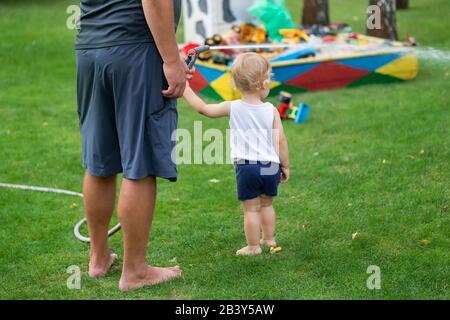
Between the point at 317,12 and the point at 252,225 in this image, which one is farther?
the point at 317,12

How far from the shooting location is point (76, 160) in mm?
6395

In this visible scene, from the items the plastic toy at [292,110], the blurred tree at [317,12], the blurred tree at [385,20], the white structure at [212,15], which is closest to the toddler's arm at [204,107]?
the plastic toy at [292,110]

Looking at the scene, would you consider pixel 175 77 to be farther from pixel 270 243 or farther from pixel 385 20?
pixel 385 20

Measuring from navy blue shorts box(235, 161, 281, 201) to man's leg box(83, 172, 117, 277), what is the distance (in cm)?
68

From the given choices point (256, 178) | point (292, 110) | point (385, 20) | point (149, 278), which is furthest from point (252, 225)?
point (385, 20)

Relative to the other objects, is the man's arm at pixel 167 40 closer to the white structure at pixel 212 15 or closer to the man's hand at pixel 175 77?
the man's hand at pixel 175 77

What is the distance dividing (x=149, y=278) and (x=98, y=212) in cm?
41

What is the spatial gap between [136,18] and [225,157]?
115 inches

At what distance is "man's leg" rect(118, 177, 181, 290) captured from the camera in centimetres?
370

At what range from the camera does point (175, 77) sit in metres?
3.63

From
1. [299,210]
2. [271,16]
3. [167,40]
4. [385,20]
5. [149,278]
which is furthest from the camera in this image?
[385,20]

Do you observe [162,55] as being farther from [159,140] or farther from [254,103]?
[254,103]

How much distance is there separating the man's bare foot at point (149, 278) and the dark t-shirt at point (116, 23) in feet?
3.66
